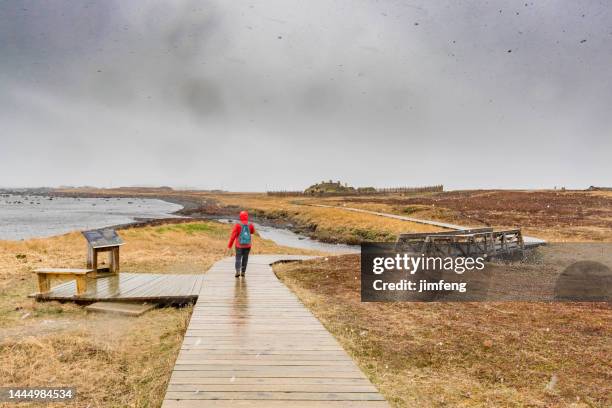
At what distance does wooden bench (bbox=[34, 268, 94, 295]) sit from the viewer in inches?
504

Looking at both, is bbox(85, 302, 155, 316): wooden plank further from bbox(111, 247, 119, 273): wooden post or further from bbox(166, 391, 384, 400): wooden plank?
bbox(166, 391, 384, 400): wooden plank

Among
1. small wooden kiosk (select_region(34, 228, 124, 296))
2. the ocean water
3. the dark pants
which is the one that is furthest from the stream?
the ocean water

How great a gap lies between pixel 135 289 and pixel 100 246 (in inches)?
87.7

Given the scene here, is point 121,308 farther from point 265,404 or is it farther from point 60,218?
point 60,218

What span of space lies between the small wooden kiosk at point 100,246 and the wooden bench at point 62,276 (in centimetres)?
99

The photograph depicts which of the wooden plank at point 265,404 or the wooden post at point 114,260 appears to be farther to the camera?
the wooden post at point 114,260

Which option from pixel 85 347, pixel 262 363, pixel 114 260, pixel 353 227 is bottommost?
pixel 353 227

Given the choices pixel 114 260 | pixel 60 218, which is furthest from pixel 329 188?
pixel 114 260

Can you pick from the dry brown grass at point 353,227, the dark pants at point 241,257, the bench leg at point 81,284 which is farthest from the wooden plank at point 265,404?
the dry brown grass at point 353,227

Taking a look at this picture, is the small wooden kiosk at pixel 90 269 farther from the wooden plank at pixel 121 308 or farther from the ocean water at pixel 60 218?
the ocean water at pixel 60 218

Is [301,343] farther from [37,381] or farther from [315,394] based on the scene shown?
[37,381]

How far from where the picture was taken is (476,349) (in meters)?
9.21

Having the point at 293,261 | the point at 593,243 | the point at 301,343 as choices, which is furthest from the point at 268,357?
the point at 593,243

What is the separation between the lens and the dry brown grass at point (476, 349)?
7125 millimetres
